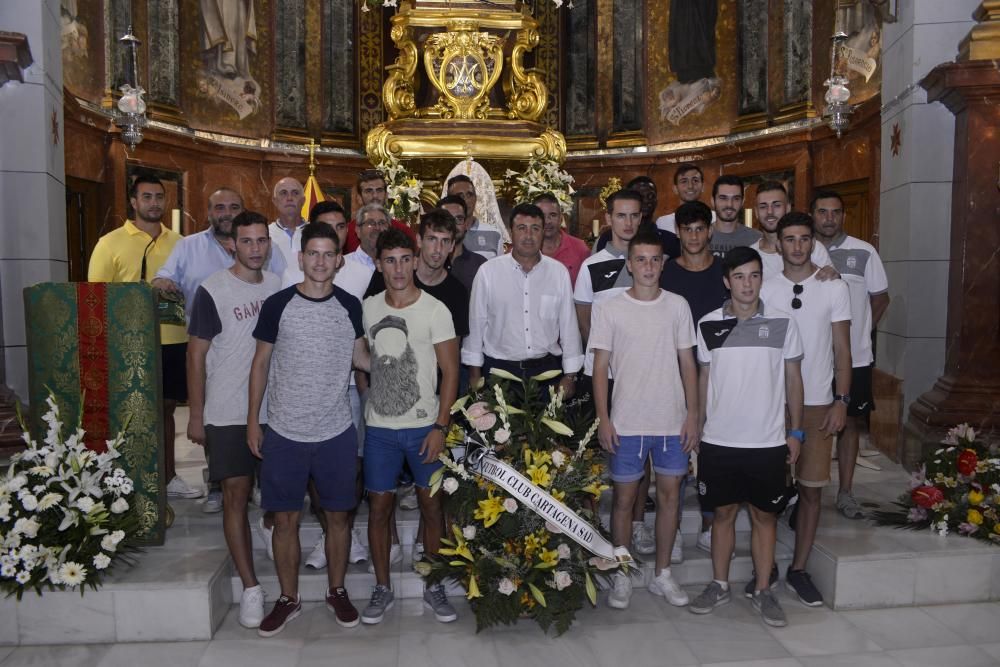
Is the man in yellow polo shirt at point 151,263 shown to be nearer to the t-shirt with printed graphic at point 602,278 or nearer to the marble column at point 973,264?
the t-shirt with printed graphic at point 602,278

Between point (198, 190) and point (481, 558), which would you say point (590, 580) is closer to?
point (481, 558)

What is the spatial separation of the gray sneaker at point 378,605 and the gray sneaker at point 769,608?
1.65 meters

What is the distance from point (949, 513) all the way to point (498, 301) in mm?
2448

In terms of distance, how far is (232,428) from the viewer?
405cm

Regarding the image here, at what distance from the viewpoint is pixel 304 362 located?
12.8 ft

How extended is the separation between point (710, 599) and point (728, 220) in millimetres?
2074

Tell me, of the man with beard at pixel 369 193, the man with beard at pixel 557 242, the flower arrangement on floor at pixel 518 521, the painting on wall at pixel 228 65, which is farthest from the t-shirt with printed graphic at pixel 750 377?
the painting on wall at pixel 228 65

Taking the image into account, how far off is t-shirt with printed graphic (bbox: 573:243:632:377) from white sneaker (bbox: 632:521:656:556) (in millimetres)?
849

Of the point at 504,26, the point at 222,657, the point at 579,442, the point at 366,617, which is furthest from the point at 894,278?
the point at 504,26

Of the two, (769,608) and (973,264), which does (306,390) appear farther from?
(973,264)

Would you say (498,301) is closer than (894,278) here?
Yes

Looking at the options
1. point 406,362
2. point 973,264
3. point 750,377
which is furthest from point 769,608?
point 973,264

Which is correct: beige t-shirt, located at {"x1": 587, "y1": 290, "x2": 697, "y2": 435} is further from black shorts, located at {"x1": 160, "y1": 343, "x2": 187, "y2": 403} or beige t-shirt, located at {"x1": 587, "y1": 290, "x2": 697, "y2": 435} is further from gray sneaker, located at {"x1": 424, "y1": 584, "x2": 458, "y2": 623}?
black shorts, located at {"x1": 160, "y1": 343, "x2": 187, "y2": 403}

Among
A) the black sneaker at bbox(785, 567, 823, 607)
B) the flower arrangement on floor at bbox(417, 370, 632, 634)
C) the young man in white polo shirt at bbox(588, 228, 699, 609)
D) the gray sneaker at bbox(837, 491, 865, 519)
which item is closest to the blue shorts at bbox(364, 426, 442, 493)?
the flower arrangement on floor at bbox(417, 370, 632, 634)
